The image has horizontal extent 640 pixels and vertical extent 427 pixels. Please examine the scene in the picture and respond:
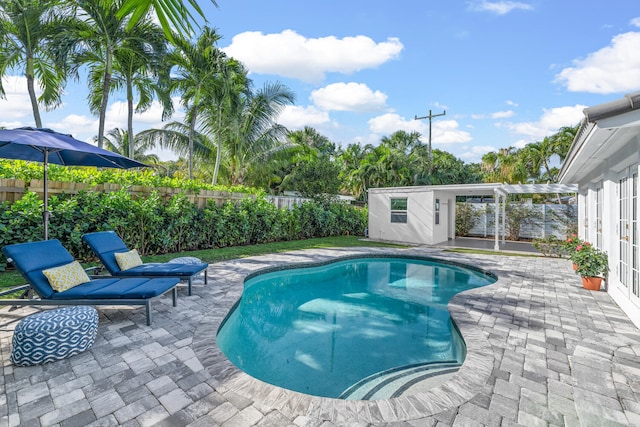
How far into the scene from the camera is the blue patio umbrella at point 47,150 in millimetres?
4308

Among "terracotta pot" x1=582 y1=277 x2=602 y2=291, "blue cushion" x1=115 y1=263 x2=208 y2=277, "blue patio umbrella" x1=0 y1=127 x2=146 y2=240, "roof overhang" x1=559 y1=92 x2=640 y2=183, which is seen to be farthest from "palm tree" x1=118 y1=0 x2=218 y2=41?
"terracotta pot" x1=582 y1=277 x2=602 y2=291

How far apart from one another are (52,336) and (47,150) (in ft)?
11.6

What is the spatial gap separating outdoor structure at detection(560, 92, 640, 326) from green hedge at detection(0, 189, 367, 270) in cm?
913

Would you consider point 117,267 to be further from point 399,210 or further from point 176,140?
point 176,140

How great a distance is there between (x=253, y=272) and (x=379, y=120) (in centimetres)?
2760

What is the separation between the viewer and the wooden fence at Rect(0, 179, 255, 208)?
6.72 m

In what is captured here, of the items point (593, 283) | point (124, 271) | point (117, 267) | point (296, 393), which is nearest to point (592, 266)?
point (593, 283)

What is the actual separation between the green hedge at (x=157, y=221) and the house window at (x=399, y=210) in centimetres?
328

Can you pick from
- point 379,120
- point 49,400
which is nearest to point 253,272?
point 49,400

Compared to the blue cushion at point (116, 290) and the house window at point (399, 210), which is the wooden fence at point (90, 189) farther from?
the house window at point (399, 210)

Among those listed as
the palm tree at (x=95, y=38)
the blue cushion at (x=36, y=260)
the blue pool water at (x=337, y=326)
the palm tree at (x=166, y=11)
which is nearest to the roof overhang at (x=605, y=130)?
the blue pool water at (x=337, y=326)

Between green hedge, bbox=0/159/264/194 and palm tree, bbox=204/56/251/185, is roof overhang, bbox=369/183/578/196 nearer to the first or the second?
palm tree, bbox=204/56/251/185

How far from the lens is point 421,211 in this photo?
1391 centimetres

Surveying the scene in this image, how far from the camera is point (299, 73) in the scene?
1292cm
